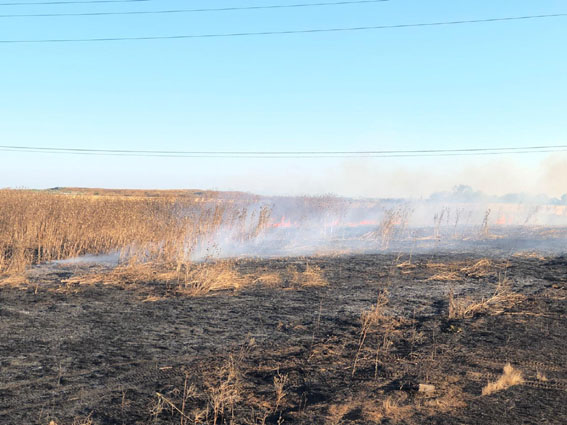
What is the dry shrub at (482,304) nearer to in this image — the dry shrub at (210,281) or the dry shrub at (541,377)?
the dry shrub at (541,377)

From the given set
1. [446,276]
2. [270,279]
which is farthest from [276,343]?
[446,276]

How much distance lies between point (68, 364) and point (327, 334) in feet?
11.8

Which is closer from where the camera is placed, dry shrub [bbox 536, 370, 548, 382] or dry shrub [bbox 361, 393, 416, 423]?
dry shrub [bbox 361, 393, 416, 423]

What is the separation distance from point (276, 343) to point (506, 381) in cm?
299

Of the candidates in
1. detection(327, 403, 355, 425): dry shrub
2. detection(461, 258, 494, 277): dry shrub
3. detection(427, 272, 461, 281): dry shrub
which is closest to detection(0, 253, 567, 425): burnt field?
detection(327, 403, 355, 425): dry shrub

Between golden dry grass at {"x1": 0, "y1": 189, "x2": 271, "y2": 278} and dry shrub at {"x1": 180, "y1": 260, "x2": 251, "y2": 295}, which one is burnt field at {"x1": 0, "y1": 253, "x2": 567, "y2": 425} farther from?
golden dry grass at {"x1": 0, "y1": 189, "x2": 271, "y2": 278}

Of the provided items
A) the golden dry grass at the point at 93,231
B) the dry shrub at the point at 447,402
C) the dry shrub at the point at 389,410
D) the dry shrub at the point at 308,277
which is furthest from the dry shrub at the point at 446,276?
the dry shrub at the point at 389,410

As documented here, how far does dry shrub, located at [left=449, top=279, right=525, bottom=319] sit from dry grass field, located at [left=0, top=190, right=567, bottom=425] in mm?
35

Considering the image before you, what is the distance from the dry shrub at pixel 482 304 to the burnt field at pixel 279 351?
5 cm

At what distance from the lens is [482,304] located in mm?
8727

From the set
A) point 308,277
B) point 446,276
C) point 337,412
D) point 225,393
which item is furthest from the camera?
point 446,276

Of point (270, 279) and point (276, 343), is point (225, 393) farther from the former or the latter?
point (270, 279)

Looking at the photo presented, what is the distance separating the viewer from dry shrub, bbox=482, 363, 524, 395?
490 cm

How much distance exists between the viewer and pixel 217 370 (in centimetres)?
538
